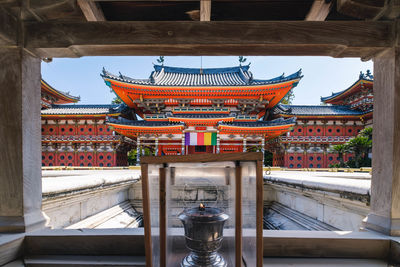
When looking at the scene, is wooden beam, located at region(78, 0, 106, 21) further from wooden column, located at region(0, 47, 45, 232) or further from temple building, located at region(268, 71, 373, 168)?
temple building, located at region(268, 71, 373, 168)

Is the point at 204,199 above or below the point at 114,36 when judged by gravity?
below

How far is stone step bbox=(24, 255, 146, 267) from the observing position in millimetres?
1594

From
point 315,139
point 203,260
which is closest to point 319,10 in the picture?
point 203,260

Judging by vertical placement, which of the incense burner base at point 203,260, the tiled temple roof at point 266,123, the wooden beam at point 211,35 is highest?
the wooden beam at point 211,35

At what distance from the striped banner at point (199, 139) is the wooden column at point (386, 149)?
370 inches

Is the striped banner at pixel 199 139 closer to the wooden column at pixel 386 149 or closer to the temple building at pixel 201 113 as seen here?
the temple building at pixel 201 113

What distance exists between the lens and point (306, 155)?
45.1 ft

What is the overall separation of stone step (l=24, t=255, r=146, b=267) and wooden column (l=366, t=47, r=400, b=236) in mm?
2362

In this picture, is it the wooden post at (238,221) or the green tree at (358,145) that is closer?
the wooden post at (238,221)

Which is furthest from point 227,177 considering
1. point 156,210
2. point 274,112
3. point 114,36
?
point 274,112

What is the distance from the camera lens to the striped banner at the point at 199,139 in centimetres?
1113

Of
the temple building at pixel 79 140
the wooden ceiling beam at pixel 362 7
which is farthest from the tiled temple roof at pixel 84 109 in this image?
the wooden ceiling beam at pixel 362 7

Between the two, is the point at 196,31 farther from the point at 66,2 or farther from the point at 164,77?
the point at 164,77

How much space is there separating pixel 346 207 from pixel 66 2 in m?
4.08
